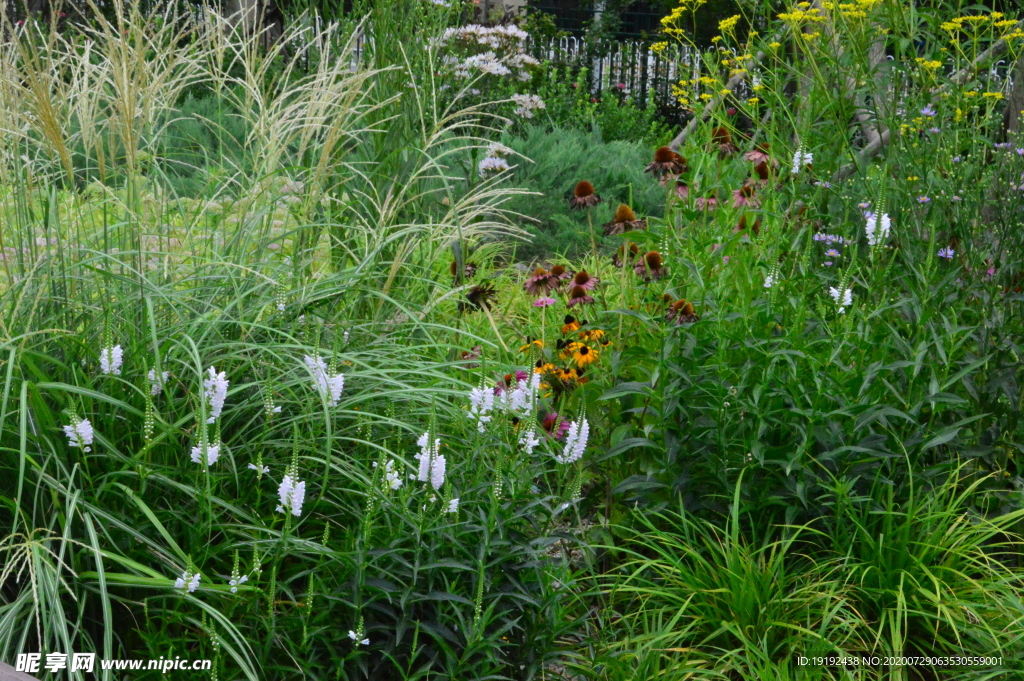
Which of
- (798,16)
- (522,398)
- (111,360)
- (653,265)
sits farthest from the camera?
(798,16)

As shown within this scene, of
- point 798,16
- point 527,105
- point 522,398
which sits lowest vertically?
point 527,105

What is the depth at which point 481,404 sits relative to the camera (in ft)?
7.47

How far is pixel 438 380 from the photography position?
2846 millimetres

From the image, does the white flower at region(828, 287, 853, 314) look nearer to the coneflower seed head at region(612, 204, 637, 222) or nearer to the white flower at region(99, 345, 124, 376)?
the coneflower seed head at region(612, 204, 637, 222)

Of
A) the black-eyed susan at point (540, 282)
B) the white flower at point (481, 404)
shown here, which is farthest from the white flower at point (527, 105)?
the white flower at point (481, 404)

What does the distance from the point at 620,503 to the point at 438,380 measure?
2.30 feet

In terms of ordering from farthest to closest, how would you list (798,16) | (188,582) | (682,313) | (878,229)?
(798,16) → (682,313) → (878,229) → (188,582)

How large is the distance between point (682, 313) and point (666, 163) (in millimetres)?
845

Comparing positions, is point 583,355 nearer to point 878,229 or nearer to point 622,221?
point 622,221

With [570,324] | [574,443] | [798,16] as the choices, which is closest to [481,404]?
[574,443]

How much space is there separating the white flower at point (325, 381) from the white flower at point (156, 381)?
323 millimetres

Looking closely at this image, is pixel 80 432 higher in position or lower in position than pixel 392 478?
higher

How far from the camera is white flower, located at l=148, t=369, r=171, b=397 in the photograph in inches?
86.3

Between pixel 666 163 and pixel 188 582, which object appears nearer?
pixel 188 582
